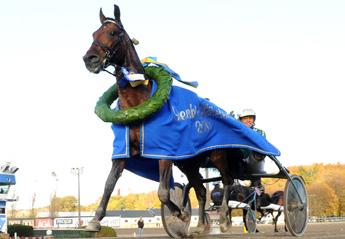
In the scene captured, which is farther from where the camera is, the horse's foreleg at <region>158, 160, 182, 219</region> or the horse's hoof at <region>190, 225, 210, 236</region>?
the horse's hoof at <region>190, 225, 210, 236</region>

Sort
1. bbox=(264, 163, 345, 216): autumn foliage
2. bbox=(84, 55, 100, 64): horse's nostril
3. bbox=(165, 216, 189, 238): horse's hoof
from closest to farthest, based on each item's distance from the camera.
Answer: bbox=(84, 55, 100, 64): horse's nostril, bbox=(165, 216, 189, 238): horse's hoof, bbox=(264, 163, 345, 216): autumn foliage

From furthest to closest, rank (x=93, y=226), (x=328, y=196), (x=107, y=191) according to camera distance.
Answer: (x=328, y=196) → (x=107, y=191) → (x=93, y=226)

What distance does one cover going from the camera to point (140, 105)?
8.26 meters

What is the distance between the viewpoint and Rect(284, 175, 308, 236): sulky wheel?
10.8 meters

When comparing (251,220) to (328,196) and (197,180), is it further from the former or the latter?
(328,196)

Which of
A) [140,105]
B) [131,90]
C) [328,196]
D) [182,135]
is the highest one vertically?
[328,196]

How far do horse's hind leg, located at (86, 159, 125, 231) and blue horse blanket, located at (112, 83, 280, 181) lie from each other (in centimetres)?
16

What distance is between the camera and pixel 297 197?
11172 millimetres

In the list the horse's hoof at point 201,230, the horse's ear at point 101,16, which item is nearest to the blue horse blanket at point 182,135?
the horse's ear at point 101,16

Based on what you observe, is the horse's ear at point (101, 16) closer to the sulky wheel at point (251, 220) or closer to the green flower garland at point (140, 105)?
the green flower garland at point (140, 105)

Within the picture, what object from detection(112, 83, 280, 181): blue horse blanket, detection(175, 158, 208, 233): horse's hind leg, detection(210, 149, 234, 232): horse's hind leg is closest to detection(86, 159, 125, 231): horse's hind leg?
Result: detection(112, 83, 280, 181): blue horse blanket

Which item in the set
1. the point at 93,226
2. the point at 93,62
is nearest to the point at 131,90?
the point at 93,62

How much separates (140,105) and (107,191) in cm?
122

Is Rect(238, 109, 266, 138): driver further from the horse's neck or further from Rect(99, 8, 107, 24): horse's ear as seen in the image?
Rect(99, 8, 107, 24): horse's ear
